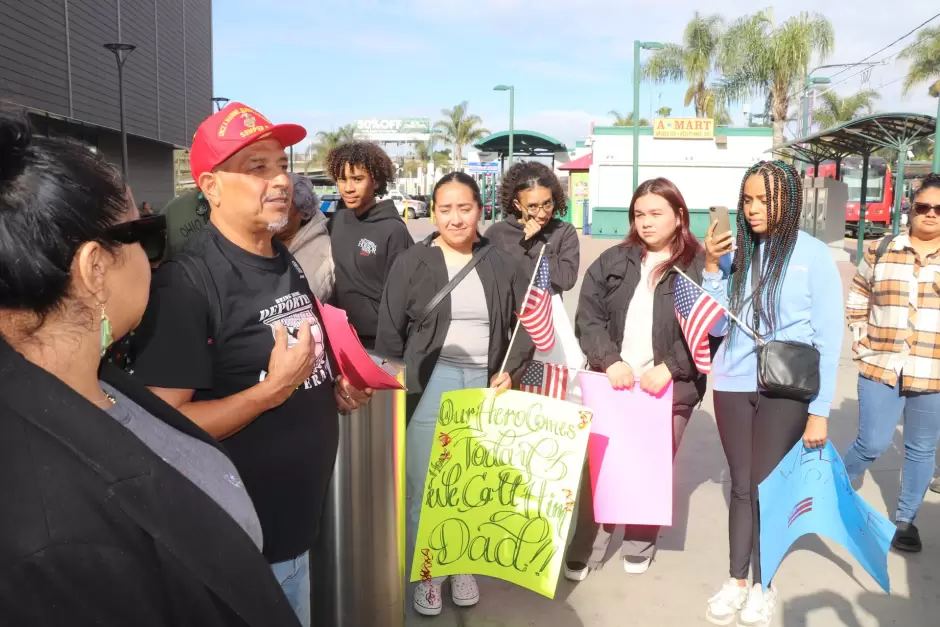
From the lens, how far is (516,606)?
3.44 meters

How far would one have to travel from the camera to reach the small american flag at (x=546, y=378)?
350cm

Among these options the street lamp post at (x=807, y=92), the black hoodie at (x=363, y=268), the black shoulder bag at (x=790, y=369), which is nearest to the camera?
the black shoulder bag at (x=790, y=369)

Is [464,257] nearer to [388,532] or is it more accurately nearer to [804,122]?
[388,532]

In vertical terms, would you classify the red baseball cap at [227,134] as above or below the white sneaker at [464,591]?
above

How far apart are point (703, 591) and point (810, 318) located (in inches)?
53.1

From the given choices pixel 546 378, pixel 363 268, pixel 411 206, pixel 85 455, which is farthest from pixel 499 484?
pixel 411 206

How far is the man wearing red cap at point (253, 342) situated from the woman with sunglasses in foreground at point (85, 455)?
607mm

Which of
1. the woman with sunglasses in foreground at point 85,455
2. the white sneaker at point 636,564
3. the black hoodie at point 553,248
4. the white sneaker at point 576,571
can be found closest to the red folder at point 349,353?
the woman with sunglasses in foreground at point 85,455

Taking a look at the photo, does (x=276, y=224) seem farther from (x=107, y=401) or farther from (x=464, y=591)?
(x=464, y=591)

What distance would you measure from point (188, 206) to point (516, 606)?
7.22 ft

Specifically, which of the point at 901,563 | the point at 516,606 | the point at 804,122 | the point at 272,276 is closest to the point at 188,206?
the point at 272,276

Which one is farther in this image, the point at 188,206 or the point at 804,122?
the point at 804,122

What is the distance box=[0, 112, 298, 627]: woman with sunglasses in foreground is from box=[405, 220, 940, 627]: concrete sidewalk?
2470 mm

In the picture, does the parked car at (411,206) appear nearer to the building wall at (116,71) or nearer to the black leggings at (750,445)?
the building wall at (116,71)
